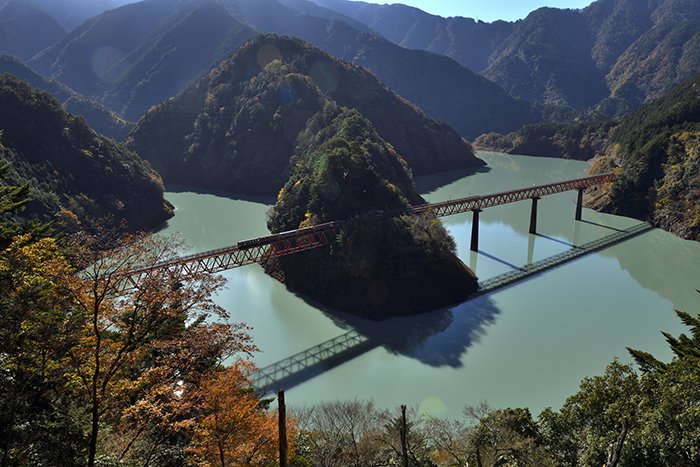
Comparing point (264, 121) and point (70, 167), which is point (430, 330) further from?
point (264, 121)

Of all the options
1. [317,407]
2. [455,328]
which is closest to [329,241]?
[455,328]

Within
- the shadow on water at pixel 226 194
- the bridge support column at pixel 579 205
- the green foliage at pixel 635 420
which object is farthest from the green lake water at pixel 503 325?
the shadow on water at pixel 226 194

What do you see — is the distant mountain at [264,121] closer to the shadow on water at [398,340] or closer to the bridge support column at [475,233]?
the bridge support column at [475,233]

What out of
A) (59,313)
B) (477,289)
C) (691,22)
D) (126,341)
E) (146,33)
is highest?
(146,33)

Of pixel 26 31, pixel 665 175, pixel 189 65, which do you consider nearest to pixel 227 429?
pixel 665 175

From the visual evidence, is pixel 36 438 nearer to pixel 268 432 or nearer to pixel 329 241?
pixel 268 432

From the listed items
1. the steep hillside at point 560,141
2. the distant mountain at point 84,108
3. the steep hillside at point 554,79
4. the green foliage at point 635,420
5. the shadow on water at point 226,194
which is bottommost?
the green foliage at point 635,420
